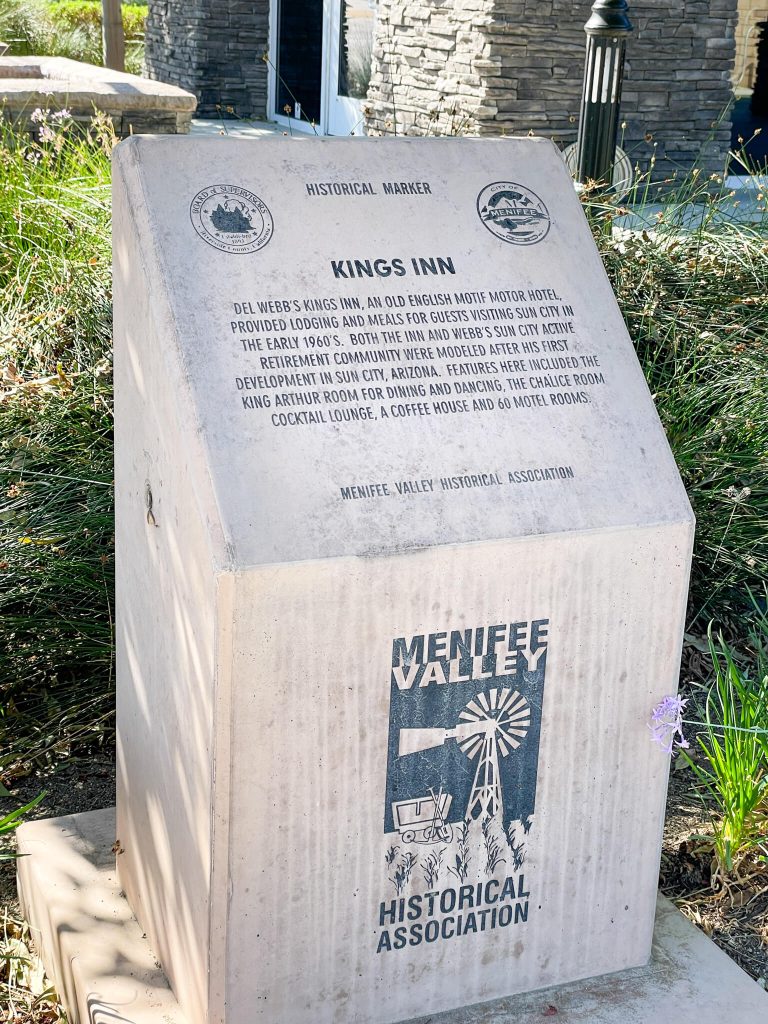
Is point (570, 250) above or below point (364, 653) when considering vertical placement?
above

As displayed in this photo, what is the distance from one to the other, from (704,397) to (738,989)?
2061 mm

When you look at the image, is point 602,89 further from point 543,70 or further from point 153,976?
point 543,70

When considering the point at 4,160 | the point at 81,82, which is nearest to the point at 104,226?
the point at 4,160

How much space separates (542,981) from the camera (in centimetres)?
237

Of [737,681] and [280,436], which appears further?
[737,681]

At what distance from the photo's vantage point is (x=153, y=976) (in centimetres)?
235

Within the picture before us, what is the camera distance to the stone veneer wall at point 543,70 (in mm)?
8922

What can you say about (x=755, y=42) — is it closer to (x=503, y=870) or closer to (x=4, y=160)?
(x=4, y=160)

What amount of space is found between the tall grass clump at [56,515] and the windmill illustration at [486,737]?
1.36 metres

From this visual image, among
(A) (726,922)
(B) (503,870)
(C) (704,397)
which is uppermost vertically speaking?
(C) (704,397)

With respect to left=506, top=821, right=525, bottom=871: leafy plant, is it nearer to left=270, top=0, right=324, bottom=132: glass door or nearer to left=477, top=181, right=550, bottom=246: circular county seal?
left=477, top=181, right=550, bottom=246: circular county seal

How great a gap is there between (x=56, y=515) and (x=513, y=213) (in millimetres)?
1744

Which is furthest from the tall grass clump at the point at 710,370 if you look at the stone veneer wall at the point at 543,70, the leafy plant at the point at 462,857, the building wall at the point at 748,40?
the building wall at the point at 748,40

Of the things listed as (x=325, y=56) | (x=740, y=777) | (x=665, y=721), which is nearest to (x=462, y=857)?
(x=665, y=721)
